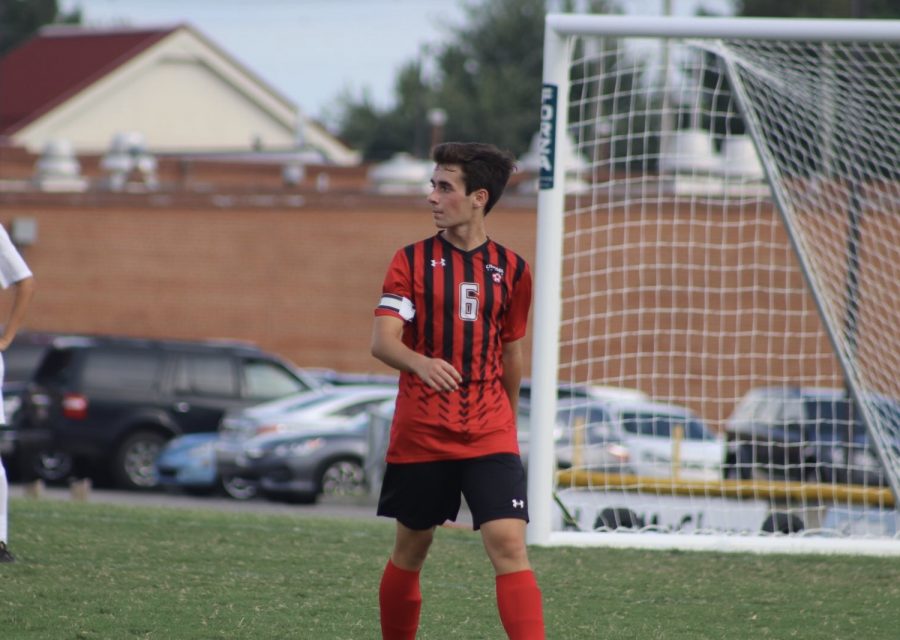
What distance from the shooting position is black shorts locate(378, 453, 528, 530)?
503 cm

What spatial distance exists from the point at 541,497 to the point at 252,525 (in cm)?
197

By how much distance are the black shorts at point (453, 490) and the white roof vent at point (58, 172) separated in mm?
27337

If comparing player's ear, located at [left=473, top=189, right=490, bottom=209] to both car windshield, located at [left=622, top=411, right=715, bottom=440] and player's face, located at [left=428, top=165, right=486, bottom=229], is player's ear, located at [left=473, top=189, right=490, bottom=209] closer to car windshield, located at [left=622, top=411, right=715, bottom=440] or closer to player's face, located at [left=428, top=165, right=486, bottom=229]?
player's face, located at [left=428, top=165, right=486, bottom=229]

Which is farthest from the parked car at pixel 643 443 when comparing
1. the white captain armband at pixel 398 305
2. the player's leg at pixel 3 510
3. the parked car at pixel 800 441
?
the white captain armband at pixel 398 305

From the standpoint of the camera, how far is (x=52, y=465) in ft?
61.3

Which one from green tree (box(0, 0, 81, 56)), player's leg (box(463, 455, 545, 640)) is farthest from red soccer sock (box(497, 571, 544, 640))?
green tree (box(0, 0, 81, 56))

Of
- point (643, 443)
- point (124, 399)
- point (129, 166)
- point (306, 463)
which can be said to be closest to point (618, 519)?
point (643, 443)

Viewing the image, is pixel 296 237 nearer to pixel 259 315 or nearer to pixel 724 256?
pixel 259 315

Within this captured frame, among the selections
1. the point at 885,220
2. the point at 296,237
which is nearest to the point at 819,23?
the point at 885,220

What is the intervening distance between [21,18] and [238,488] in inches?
2240

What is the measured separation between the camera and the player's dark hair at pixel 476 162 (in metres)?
5.14

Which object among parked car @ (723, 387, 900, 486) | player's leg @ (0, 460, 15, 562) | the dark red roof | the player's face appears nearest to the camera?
the player's face

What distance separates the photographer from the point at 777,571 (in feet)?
27.3

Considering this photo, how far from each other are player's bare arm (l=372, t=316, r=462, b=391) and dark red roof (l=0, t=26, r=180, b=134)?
4250 cm
